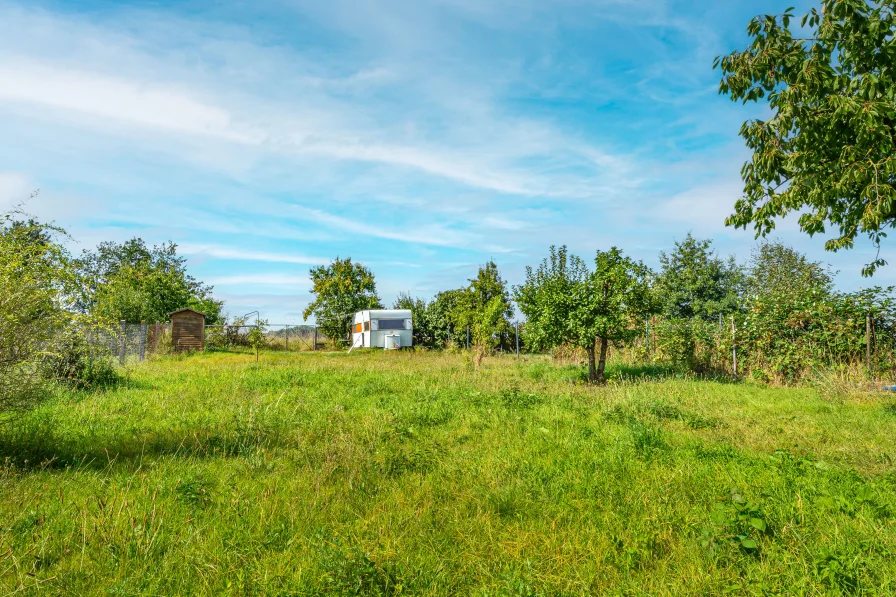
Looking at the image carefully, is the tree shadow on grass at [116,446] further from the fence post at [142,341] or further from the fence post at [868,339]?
the fence post at [142,341]

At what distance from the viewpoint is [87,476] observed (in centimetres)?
511

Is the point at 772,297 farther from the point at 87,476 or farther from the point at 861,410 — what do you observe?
the point at 87,476

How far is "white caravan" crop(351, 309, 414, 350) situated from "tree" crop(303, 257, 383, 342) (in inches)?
166

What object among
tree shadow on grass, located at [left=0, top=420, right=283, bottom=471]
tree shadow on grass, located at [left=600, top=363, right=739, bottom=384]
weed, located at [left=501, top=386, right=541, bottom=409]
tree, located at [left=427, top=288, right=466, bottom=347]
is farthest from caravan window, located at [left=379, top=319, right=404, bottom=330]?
tree shadow on grass, located at [left=0, top=420, right=283, bottom=471]

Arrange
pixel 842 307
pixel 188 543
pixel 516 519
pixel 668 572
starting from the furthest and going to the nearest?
pixel 842 307 → pixel 516 519 → pixel 188 543 → pixel 668 572

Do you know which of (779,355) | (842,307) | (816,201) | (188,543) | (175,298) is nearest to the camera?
(188,543)

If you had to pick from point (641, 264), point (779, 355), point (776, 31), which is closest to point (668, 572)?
point (776, 31)

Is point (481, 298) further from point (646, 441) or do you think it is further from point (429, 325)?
point (646, 441)

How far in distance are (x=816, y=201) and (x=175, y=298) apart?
1411 inches

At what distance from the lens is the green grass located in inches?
129

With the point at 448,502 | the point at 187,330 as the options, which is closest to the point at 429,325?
the point at 187,330

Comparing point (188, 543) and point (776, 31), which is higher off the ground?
point (776, 31)

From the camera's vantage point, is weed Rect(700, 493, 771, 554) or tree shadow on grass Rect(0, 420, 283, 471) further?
tree shadow on grass Rect(0, 420, 283, 471)

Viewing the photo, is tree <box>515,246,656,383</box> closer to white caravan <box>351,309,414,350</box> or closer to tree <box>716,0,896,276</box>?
tree <box>716,0,896,276</box>
